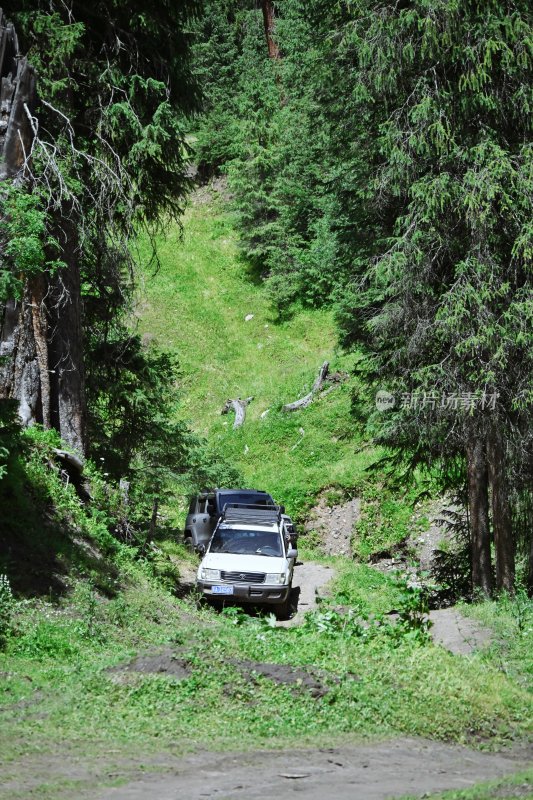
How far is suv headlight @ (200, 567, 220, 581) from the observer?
16.1 meters

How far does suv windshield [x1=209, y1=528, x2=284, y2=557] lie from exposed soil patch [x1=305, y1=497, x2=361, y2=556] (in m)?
11.9

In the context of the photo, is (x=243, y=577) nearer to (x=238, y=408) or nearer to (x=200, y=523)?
(x=200, y=523)

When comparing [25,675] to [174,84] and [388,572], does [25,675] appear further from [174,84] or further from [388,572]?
[388,572]

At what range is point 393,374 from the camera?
1770cm

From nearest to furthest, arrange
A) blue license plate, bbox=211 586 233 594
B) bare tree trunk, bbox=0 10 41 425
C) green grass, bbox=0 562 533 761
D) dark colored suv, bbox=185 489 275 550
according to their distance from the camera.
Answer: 1. green grass, bbox=0 562 533 761
2. bare tree trunk, bbox=0 10 41 425
3. blue license plate, bbox=211 586 233 594
4. dark colored suv, bbox=185 489 275 550

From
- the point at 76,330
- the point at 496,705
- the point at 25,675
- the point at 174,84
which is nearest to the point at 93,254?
the point at 76,330

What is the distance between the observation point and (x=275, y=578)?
1622 centimetres

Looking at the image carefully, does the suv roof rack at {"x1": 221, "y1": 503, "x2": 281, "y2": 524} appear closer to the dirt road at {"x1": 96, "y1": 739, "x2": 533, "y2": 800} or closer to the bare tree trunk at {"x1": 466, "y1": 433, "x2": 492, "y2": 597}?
the bare tree trunk at {"x1": 466, "y1": 433, "x2": 492, "y2": 597}

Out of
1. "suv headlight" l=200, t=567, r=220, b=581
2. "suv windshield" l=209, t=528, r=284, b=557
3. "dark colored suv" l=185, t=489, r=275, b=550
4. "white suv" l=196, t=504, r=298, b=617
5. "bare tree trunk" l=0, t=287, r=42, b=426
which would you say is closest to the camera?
"bare tree trunk" l=0, t=287, r=42, b=426

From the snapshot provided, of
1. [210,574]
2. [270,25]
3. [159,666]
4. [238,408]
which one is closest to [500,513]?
[210,574]

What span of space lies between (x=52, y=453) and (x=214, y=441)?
24.3 m

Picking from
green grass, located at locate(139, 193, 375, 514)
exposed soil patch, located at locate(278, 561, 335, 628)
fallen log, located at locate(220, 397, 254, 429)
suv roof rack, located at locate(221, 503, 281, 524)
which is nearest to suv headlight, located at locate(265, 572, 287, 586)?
exposed soil patch, located at locate(278, 561, 335, 628)

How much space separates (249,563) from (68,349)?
526 cm

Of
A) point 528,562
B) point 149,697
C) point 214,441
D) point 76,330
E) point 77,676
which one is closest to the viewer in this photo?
point 149,697
